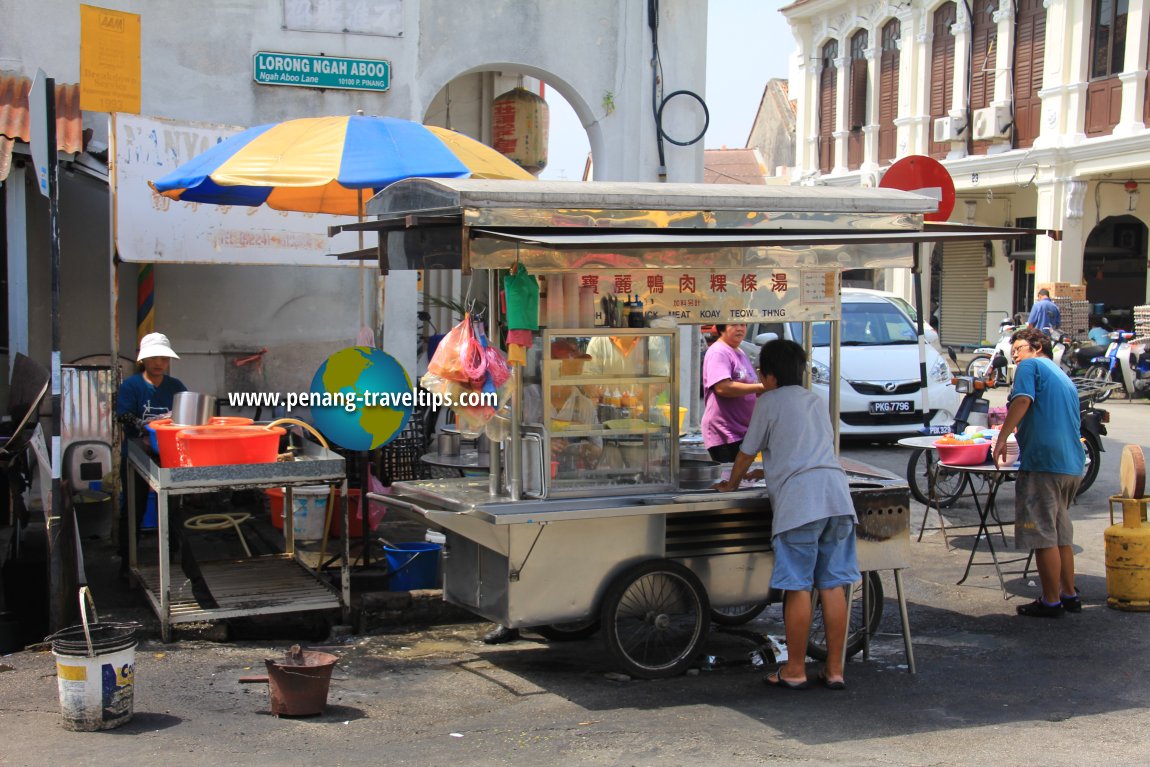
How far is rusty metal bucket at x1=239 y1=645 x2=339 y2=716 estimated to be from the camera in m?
5.29

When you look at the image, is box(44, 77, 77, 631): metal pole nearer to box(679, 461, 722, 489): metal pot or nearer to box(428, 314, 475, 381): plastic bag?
box(428, 314, 475, 381): plastic bag

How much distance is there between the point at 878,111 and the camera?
29828mm

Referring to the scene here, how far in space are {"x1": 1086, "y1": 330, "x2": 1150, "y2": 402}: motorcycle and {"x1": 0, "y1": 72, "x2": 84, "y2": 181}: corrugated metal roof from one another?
49.4 feet

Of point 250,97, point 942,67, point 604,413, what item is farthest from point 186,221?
point 942,67

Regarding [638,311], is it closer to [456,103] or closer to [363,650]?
[363,650]

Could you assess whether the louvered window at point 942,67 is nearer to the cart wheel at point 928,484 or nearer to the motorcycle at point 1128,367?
the motorcycle at point 1128,367

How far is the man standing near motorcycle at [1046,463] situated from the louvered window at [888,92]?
2301 centimetres

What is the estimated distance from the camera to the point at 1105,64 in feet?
74.8

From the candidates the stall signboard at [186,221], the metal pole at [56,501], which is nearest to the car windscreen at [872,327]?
the stall signboard at [186,221]

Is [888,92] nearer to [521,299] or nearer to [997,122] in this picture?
[997,122]

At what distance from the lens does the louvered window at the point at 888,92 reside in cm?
2925

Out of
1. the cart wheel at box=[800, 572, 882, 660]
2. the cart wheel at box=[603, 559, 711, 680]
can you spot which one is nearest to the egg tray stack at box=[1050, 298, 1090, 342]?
the cart wheel at box=[800, 572, 882, 660]

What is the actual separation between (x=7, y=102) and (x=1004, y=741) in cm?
795

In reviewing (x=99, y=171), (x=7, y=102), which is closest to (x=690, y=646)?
(x=99, y=171)
